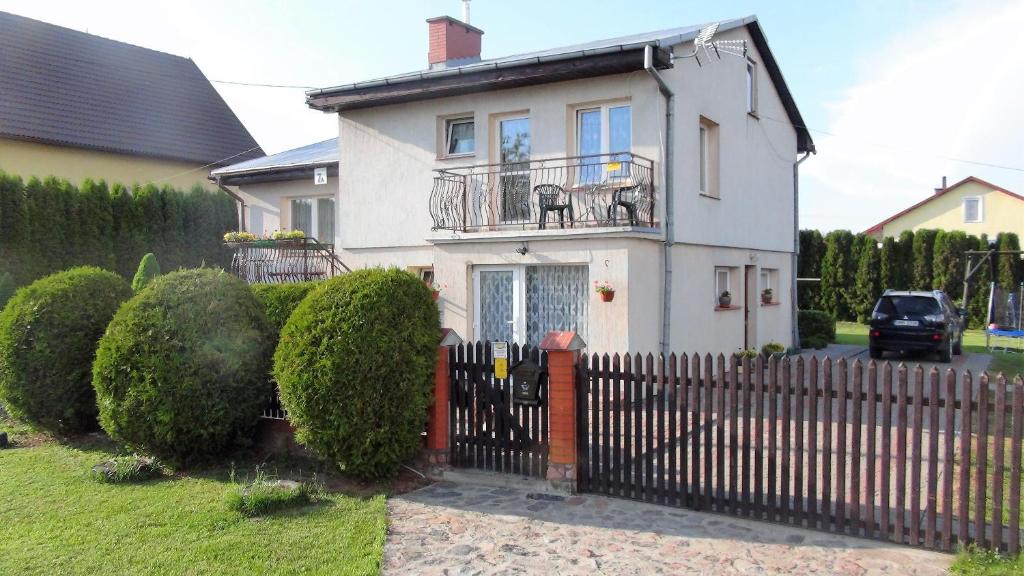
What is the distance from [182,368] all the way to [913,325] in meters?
14.9

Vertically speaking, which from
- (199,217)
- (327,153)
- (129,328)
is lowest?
(129,328)

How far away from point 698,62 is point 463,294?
18.7 ft

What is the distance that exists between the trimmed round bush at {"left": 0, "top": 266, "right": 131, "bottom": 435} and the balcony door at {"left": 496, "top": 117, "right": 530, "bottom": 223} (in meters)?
6.27

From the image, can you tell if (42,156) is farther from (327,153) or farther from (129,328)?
(129,328)

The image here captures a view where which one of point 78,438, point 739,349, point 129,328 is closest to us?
point 129,328

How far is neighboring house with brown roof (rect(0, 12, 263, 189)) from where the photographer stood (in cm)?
2236

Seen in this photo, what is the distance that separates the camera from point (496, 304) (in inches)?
488

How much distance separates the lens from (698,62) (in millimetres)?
13086

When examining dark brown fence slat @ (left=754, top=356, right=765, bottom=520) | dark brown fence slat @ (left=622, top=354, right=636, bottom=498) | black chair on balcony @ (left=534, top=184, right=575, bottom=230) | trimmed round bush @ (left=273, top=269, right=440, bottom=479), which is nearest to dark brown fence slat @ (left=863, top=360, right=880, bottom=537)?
dark brown fence slat @ (left=754, top=356, right=765, bottom=520)

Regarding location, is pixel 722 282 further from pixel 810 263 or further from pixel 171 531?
pixel 810 263

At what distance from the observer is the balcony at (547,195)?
11.8 meters

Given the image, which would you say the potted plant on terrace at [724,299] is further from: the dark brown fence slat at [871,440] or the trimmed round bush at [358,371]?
the dark brown fence slat at [871,440]

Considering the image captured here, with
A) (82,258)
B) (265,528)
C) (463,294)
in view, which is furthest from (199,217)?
(265,528)

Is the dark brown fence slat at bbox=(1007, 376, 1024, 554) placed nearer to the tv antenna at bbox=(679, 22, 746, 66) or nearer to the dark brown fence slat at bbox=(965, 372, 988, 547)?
the dark brown fence slat at bbox=(965, 372, 988, 547)
